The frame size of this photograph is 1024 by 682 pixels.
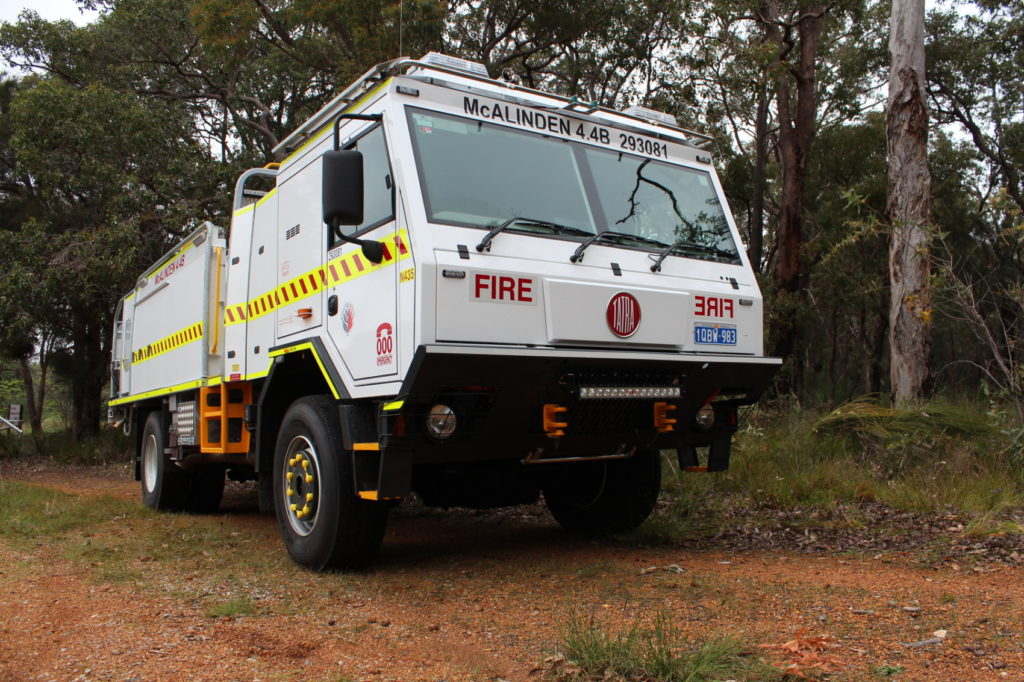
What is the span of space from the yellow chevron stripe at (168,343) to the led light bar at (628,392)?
12.8 ft

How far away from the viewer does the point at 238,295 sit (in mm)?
6848

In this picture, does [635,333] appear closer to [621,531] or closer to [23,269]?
[621,531]

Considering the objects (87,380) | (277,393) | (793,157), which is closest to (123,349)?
(277,393)

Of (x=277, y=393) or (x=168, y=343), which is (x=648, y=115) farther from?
(x=168, y=343)

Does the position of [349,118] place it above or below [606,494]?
above

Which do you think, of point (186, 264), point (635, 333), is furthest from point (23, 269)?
point (635, 333)

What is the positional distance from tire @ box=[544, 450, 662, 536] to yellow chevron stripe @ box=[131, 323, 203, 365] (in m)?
3.31

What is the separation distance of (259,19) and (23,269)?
619 cm

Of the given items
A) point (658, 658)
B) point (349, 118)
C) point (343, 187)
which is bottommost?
point (658, 658)

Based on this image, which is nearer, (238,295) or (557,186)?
(557,186)

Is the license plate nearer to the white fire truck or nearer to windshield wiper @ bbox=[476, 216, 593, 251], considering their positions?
the white fire truck

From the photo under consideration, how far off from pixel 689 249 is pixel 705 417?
1.10 m

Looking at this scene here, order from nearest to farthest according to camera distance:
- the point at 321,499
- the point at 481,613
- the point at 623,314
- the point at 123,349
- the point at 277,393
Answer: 1. the point at 481,613
2. the point at 623,314
3. the point at 321,499
4. the point at 277,393
5. the point at 123,349

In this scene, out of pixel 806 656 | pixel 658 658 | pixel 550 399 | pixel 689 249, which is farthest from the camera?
pixel 689 249
